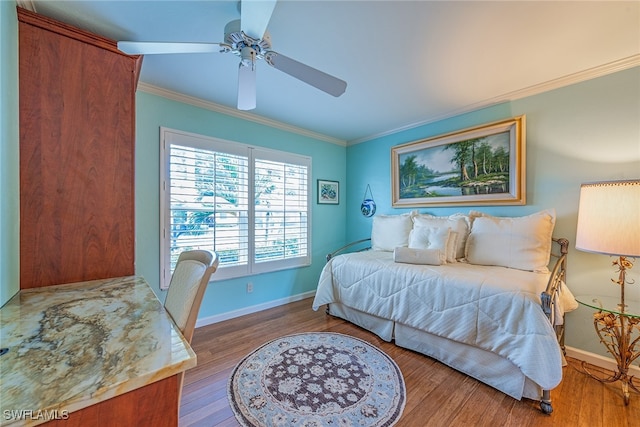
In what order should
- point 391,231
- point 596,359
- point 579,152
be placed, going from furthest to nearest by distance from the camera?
1. point 391,231
2. point 579,152
3. point 596,359

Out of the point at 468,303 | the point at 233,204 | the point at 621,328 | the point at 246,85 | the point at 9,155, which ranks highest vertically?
the point at 246,85

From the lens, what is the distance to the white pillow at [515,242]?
6.79 ft

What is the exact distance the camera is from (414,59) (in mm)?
1903

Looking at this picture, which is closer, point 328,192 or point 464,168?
point 464,168

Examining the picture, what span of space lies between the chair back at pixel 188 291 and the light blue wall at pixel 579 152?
2.81 m

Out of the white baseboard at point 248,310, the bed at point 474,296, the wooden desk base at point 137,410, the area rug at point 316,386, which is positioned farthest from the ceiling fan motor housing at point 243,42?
the white baseboard at point 248,310

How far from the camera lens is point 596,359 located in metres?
1.99

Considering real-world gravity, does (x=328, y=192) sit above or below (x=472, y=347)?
above

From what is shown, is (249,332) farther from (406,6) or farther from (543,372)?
(406,6)

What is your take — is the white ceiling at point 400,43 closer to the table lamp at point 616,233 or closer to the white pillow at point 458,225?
the table lamp at point 616,233

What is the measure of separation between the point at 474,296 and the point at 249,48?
219cm

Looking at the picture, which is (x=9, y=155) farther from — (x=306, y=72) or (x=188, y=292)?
(x=306, y=72)

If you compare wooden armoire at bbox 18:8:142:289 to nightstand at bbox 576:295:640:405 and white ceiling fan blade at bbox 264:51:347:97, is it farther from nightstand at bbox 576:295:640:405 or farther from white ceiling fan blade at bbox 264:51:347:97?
nightstand at bbox 576:295:640:405

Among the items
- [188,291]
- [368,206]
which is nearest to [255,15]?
[188,291]
